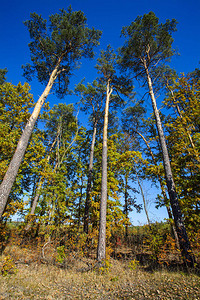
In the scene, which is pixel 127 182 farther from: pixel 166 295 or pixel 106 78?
pixel 166 295

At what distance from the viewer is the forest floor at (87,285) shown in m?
3.77

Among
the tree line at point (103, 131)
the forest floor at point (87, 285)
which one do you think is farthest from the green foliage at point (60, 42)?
the forest floor at point (87, 285)

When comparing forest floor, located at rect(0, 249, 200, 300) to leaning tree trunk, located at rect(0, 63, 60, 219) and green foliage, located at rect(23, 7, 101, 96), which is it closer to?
leaning tree trunk, located at rect(0, 63, 60, 219)

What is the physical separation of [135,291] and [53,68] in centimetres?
1222

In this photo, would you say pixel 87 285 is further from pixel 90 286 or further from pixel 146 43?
pixel 146 43

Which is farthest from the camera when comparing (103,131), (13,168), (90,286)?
(103,131)

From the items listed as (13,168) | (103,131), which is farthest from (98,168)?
(13,168)

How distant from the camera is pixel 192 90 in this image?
25.9ft

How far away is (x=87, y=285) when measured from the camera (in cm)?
470

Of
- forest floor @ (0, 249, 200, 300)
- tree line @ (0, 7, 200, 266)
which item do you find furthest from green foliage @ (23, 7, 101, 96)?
forest floor @ (0, 249, 200, 300)

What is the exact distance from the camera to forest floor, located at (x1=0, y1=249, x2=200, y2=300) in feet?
12.4

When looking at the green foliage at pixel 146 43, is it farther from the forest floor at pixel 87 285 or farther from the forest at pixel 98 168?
the forest floor at pixel 87 285

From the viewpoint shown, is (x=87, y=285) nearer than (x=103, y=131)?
Yes

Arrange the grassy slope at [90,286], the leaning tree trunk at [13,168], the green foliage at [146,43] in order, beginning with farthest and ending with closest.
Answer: the green foliage at [146,43]
the leaning tree trunk at [13,168]
the grassy slope at [90,286]
